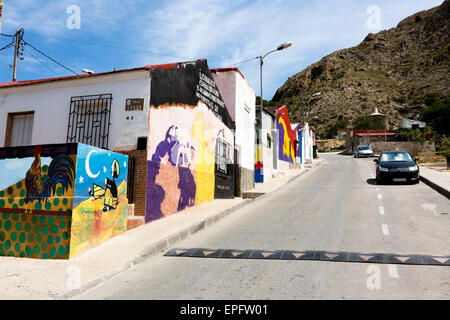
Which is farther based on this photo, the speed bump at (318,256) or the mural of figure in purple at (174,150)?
the mural of figure in purple at (174,150)

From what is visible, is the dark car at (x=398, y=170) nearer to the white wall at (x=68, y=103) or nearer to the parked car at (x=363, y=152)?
the white wall at (x=68, y=103)

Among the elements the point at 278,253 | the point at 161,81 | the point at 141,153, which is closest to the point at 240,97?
the point at 161,81

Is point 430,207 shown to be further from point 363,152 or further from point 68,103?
point 363,152

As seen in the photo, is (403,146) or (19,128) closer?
(19,128)

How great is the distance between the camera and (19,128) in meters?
10.7

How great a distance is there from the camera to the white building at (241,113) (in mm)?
16078

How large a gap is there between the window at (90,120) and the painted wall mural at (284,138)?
18.8 metres

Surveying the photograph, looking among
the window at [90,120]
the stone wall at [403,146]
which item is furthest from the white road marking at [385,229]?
the stone wall at [403,146]

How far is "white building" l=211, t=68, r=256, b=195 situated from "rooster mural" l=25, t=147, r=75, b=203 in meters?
10.4

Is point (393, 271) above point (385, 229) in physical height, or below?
below

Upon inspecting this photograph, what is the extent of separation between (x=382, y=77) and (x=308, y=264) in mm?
123728

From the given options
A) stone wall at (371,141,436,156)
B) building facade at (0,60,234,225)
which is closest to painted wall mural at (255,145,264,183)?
building facade at (0,60,234,225)

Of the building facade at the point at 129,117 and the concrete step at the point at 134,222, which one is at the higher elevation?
the building facade at the point at 129,117

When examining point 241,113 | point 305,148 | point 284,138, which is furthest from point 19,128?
point 305,148
